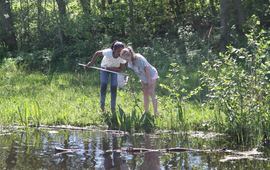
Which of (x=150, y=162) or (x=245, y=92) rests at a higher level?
(x=245, y=92)

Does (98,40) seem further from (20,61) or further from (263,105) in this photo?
(263,105)

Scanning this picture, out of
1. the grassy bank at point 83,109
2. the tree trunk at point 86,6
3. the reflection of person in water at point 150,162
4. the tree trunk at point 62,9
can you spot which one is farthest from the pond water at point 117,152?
the tree trunk at point 86,6

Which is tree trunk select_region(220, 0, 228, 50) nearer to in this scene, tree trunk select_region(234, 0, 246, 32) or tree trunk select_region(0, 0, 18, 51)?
tree trunk select_region(234, 0, 246, 32)

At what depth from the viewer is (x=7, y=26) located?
52.0ft

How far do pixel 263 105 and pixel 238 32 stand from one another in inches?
392

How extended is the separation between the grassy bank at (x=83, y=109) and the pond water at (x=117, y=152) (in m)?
0.40

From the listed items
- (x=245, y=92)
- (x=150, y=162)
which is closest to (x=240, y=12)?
(x=245, y=92)

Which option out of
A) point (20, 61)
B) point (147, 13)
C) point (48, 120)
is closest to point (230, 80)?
point (48, 120)

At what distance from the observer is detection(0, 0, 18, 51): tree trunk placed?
606 inches

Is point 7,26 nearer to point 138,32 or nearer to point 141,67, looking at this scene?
point 138,32

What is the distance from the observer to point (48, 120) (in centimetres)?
631

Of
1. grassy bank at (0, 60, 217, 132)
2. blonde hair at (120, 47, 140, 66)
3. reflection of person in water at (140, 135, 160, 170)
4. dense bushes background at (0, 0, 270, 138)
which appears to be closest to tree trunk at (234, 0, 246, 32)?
dense bushes background at (0, 0, 270, 138)

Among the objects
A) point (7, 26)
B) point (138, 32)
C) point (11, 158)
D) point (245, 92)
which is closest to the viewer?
point (11, 158)

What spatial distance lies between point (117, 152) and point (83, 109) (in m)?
2.74
